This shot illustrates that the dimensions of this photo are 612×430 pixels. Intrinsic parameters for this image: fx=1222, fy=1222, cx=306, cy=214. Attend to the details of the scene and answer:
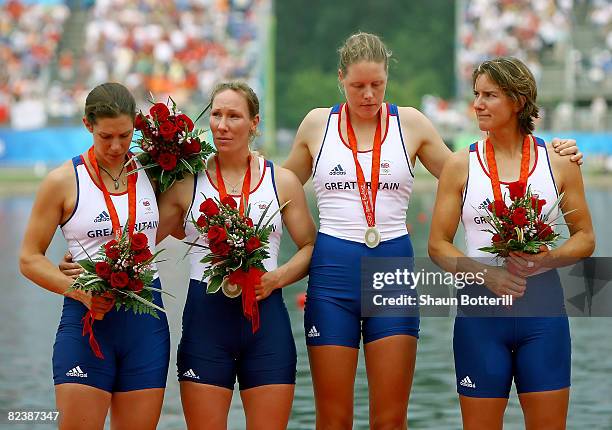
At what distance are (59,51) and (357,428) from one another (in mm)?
34805

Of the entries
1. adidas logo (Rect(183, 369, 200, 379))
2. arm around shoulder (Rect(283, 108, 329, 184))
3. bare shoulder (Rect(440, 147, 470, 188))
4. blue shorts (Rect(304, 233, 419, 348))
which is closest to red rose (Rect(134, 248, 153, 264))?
adidas logo (Rect(183, 369, 200, 379))

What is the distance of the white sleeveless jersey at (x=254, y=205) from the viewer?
18.3 feet

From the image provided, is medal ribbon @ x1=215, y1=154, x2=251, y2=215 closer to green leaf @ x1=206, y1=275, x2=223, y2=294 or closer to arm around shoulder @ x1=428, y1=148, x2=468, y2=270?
green leaf @ x1=206, y1=275, x2=223, y2=294

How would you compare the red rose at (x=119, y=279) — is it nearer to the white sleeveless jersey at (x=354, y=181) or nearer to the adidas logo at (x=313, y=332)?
the adidas logo at (x=313, y=332)

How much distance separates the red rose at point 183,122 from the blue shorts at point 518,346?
155 centimetres

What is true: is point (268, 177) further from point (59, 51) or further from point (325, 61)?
point (325, 61)

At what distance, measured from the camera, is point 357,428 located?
8.16 meters

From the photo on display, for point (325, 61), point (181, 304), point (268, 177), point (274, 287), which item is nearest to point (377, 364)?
point (274, 287)

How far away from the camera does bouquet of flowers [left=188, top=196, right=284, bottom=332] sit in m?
5.33

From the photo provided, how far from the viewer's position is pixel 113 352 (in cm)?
541

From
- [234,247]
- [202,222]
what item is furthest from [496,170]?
[202,222]

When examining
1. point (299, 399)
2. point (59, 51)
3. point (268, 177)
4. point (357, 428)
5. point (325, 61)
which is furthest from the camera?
point (325, 61)

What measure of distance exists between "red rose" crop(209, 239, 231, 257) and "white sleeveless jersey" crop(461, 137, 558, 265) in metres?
1.06

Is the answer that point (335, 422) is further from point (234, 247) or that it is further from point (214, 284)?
point (234, 247)
